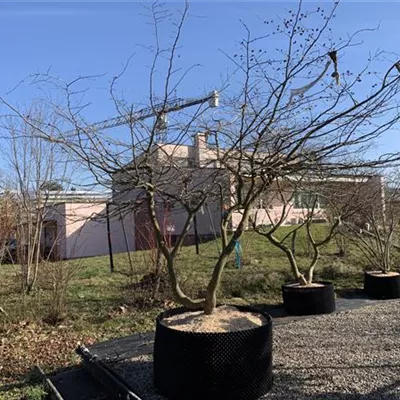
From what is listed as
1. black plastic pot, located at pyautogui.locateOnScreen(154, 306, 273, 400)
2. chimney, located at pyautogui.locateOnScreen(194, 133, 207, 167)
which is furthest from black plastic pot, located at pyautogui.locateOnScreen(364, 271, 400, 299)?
black plastic pot, located at pyautogui.locateOnScreen(154, 306, 273, 400)

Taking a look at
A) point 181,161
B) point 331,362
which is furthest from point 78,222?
point 331,362

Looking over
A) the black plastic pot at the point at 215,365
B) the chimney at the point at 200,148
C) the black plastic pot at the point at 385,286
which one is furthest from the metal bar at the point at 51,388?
the black plastic pot at the point at 385,286

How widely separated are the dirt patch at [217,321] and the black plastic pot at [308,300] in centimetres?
260

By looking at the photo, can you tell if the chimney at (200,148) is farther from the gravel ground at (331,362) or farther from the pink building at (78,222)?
the gravel ground at (331,362)

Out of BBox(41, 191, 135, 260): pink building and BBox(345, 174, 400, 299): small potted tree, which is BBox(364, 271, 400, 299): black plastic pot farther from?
BBox(41, 191, 135, 260): pink building

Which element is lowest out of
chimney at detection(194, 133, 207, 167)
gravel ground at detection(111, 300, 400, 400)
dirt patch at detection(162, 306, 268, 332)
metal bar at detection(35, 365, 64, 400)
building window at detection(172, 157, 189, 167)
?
metal bar at detection(35, 365, 64, 400)

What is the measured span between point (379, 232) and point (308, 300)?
11.9 feet

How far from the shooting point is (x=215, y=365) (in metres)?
3.40

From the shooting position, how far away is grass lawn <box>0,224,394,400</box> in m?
5.16

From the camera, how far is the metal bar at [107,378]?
3639mm

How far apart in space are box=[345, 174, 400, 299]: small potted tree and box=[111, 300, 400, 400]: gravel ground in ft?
5.51

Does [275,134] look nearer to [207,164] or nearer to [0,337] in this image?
[207,164]

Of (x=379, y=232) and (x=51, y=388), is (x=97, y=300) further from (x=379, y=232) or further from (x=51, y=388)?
(x=379, y=232)

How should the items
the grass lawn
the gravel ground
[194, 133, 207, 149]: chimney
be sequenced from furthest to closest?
the grass lawn < [194, 133, 207, 149]: chimney < the gravel ground
